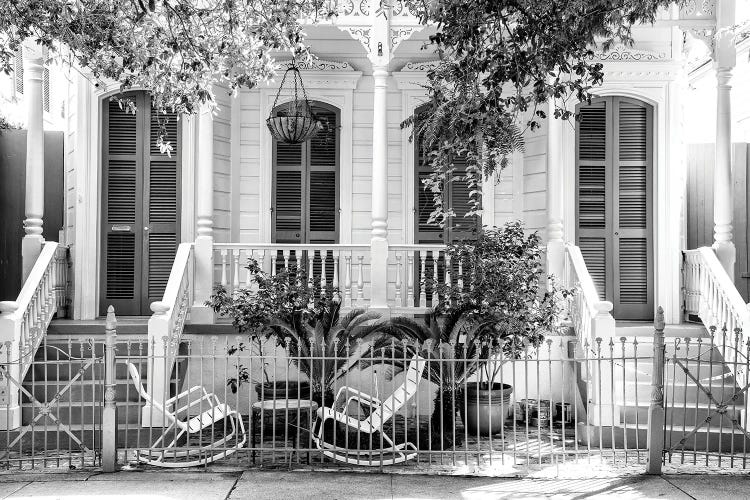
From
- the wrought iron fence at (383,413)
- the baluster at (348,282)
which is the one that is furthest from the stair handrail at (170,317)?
the baluster at (348,282)

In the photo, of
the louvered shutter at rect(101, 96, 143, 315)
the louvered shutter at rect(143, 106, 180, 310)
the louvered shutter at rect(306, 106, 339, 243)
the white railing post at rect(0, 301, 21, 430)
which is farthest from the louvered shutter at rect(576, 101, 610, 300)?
the white railing post at rect(0, 301, 21, 430)

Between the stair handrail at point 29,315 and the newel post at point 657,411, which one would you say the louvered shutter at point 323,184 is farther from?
the newel post at point 657,411

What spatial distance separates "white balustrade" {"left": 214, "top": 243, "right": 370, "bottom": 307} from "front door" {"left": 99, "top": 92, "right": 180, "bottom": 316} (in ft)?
2.61

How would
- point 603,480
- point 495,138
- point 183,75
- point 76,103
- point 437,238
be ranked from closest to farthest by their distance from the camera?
1. point 603,480
2. point 495,138
3. point 183,75
4. point 76,103
5. point 437,238

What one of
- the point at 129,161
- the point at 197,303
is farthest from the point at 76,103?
the point at 197,303

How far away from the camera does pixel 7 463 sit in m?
7.14

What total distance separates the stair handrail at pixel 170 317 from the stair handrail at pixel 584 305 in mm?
4162

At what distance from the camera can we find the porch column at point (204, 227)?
33.5ft

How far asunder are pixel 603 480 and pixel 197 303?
5.29 metres

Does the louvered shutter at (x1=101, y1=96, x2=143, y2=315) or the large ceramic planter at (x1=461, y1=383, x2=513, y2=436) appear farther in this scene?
the louvered shutter at (x1=101, y1=96, x2=143, y2=315)

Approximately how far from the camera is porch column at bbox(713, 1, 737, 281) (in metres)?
9.96

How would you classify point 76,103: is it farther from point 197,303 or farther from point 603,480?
point 603,480

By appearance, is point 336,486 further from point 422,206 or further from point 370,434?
point 422,206

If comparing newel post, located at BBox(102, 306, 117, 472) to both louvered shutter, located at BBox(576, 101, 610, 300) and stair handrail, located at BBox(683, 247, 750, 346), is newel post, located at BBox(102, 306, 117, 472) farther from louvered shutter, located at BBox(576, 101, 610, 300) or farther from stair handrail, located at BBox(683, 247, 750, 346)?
louvered shutter, located at BBox(576, 101, 610, 300)
